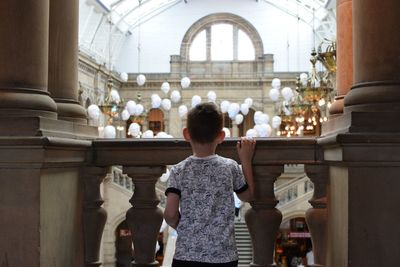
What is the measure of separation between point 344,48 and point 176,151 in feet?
5.12

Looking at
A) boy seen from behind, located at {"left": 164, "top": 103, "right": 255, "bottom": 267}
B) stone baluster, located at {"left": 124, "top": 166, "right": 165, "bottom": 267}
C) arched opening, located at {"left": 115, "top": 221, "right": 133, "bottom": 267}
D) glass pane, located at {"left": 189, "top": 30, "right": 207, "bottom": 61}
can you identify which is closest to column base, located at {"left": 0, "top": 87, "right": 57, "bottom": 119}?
stone baluster, located at {"left": 124, "top": 166, "right": 165, "bottom": 267}

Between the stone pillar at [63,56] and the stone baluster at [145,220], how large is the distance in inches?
28.8

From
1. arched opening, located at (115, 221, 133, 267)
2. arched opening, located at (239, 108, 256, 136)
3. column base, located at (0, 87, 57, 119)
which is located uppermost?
arched opening, located at (239, 108, 256, 136)

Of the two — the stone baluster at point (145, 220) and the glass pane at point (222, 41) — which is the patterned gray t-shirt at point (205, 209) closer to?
the stone baluster at point (145, 220)

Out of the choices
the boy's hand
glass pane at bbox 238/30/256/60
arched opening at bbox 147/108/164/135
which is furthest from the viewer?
arched opening at bbox 147/108/164/135

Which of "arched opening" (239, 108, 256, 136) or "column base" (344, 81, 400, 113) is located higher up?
"arched opening" (239, 108, 256, 136)

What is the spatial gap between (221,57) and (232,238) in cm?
3062

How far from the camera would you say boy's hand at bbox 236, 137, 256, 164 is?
333cm

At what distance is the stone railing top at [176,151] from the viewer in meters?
3.60

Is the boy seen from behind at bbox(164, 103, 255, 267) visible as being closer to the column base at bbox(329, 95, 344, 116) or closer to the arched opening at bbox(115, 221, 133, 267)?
the column base at bbox(329, 95, 344, 116)

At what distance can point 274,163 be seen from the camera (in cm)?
360

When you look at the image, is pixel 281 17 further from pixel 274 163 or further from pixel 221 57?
pixel 274 163

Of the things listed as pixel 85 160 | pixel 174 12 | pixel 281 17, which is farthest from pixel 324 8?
pixel 85 160

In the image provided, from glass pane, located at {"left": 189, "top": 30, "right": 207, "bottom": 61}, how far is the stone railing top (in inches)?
1169
